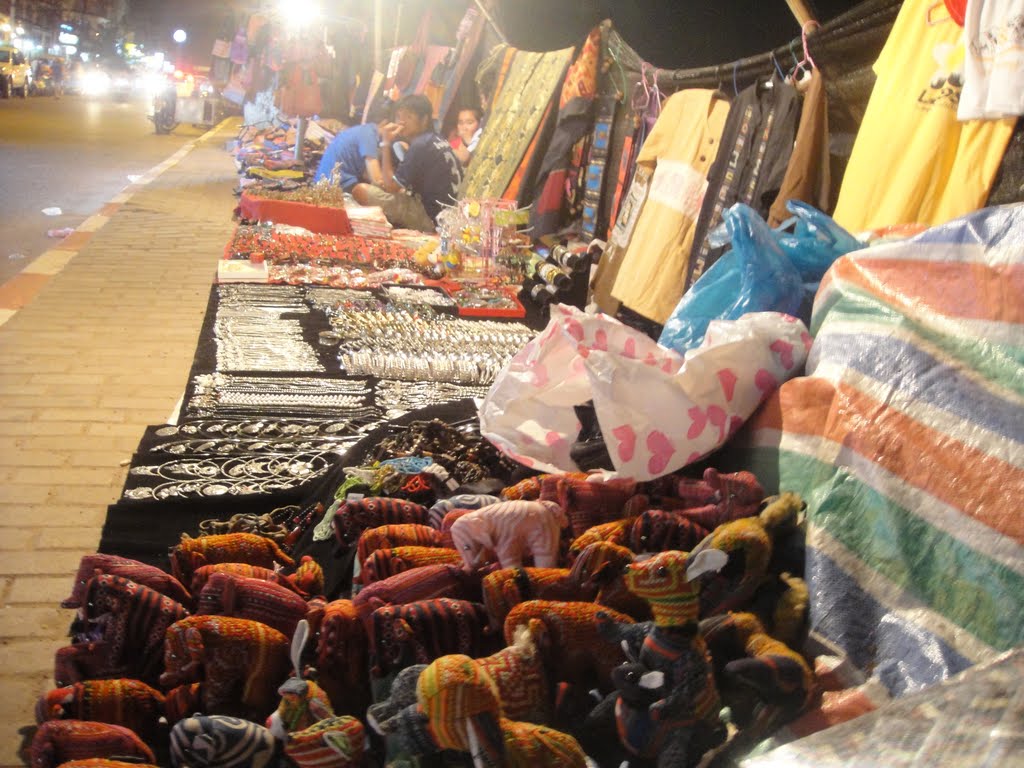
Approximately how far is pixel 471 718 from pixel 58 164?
12.7 m

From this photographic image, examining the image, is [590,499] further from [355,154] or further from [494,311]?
[355,154]

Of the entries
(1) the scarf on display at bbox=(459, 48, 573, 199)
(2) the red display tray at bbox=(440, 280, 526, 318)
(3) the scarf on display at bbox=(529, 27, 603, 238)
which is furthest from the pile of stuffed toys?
(1) the scarf on display at bbox=(459, 48, 573, 199)

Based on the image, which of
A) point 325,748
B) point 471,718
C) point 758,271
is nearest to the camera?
point 471,718

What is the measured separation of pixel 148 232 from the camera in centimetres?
698

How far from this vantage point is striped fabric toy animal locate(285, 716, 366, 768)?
3.94 feet

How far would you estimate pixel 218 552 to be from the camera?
1803 mm

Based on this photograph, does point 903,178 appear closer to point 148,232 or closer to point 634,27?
point 634,27

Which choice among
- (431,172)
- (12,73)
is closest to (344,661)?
(431,172)

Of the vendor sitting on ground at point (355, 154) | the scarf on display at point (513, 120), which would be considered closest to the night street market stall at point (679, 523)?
the scarf on display at point (513, 120)

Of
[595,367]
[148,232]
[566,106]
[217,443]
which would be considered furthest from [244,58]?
[595,367]

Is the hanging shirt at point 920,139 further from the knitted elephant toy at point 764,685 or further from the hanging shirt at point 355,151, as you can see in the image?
the hanging shirt at point 355,151

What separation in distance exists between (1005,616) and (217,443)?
7.26 ft

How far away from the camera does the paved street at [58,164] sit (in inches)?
292

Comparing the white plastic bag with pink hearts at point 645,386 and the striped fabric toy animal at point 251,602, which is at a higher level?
the white plastic bag with pink hearts at point 645,386
